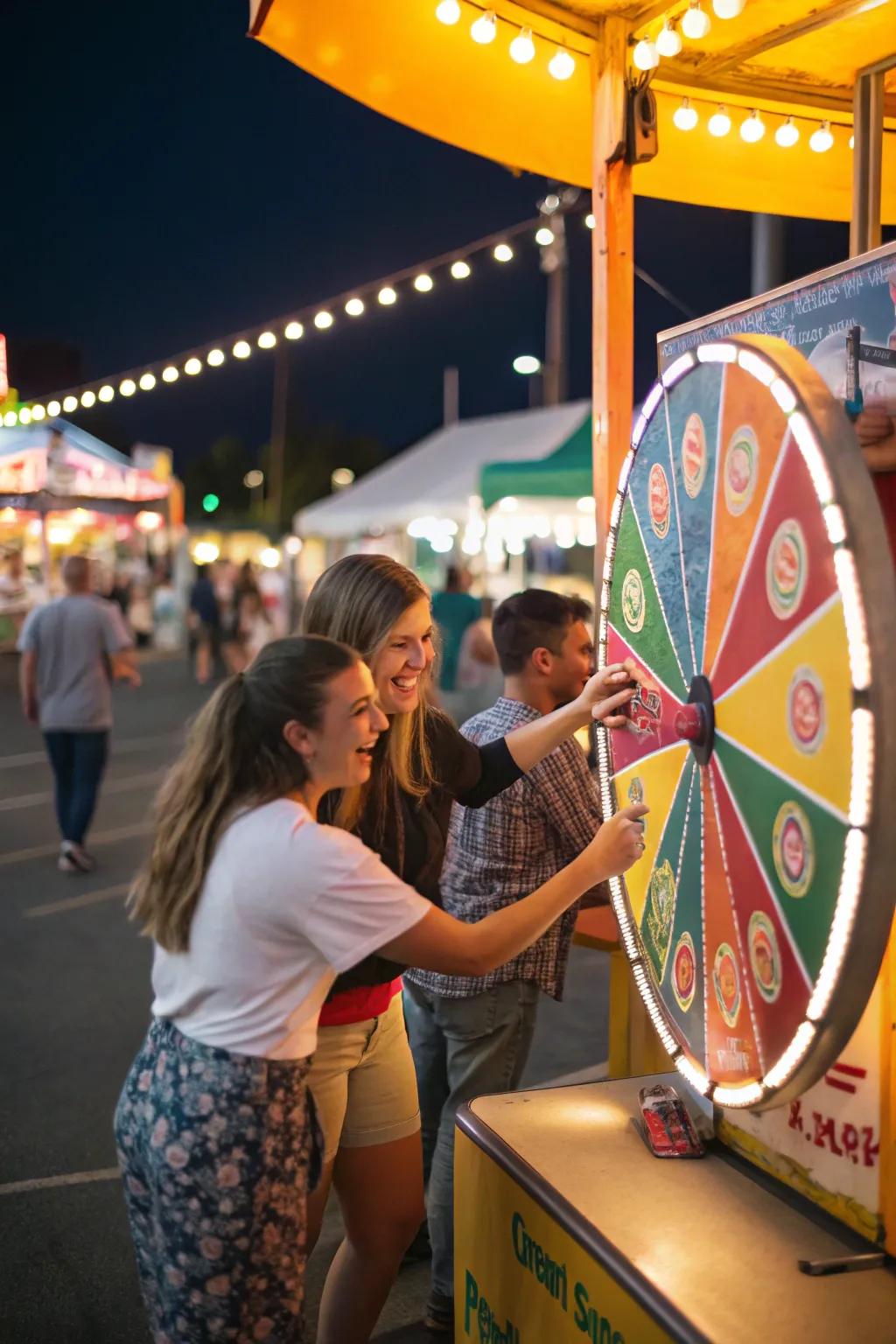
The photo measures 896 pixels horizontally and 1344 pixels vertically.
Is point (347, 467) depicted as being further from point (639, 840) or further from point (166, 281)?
point (639, 840)

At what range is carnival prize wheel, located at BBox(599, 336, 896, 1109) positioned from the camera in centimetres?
132

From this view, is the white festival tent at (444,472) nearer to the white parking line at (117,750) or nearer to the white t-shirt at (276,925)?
the white parking line at (117,750)

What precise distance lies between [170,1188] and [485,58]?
10.2 feet

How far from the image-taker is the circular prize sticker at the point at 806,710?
141 cm

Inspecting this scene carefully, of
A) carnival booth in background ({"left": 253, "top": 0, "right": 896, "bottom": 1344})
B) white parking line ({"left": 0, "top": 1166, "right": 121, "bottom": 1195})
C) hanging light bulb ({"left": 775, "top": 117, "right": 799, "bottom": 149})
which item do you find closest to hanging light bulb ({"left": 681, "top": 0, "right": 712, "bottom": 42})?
carnival booth in background ({"left": 253, "top": 0, "right": 896, "bottom": 1344})

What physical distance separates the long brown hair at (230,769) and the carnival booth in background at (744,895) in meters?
0.59

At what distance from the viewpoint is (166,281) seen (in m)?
49.2

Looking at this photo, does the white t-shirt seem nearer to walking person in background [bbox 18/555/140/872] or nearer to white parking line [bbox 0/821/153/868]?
walking person in background [bbox 18/555/140/872]

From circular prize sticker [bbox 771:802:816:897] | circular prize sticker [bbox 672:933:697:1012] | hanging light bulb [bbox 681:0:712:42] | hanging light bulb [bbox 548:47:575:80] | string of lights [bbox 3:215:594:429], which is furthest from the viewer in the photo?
string of lights [bbox 3:215:594:429]

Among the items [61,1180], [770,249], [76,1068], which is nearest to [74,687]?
[76,1068]

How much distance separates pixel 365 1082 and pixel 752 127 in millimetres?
3147

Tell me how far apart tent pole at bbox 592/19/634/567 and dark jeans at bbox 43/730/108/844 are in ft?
15.4

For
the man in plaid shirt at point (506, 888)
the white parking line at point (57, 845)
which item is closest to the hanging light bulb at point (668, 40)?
the man in plaid shirt at point (506, 888)

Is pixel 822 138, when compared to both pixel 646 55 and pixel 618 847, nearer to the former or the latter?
pixel 646 55
